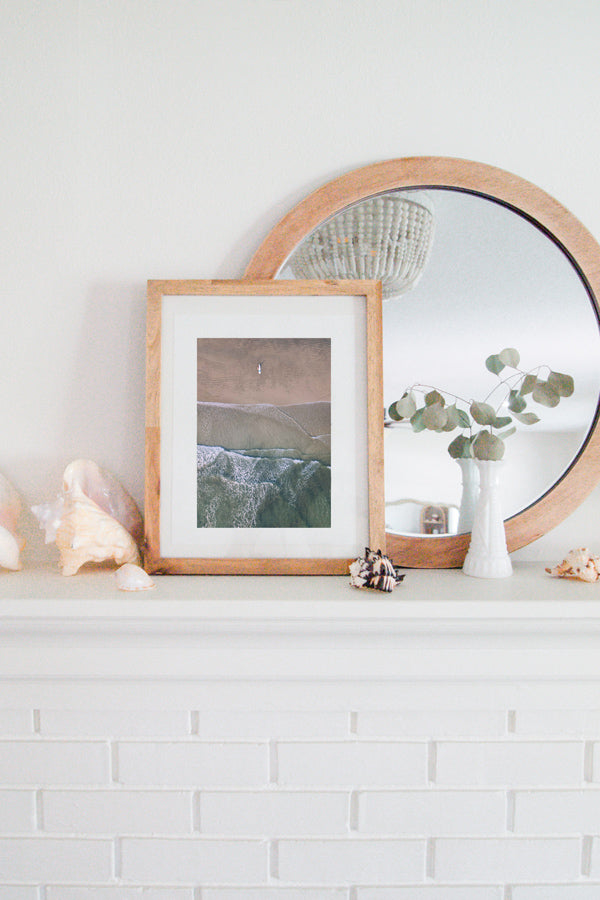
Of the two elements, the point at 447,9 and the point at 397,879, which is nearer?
the point at 397,879

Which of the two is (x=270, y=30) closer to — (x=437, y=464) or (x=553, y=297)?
(x=553, y=297)

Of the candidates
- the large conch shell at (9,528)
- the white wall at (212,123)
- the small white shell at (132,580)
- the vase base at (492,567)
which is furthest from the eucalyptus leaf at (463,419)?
the large conch shell at (9,528)

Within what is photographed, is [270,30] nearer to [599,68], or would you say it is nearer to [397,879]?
[599,68]

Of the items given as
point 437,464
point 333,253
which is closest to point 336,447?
point 437,464

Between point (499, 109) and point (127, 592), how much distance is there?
94 cm

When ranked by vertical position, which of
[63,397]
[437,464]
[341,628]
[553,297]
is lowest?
[341,628]

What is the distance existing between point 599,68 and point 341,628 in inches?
38.1

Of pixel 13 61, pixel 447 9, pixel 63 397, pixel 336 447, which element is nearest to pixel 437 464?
pixel 336 447

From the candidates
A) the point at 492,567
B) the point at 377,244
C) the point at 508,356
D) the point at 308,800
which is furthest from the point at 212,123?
the point at 308,800

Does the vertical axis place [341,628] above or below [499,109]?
below

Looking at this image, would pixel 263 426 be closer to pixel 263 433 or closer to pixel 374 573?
pixel 263 433

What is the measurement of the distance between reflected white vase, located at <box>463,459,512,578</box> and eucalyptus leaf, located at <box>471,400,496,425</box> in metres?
0.08

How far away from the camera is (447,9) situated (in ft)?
3.02

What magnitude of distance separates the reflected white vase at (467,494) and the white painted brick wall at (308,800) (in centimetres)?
27
